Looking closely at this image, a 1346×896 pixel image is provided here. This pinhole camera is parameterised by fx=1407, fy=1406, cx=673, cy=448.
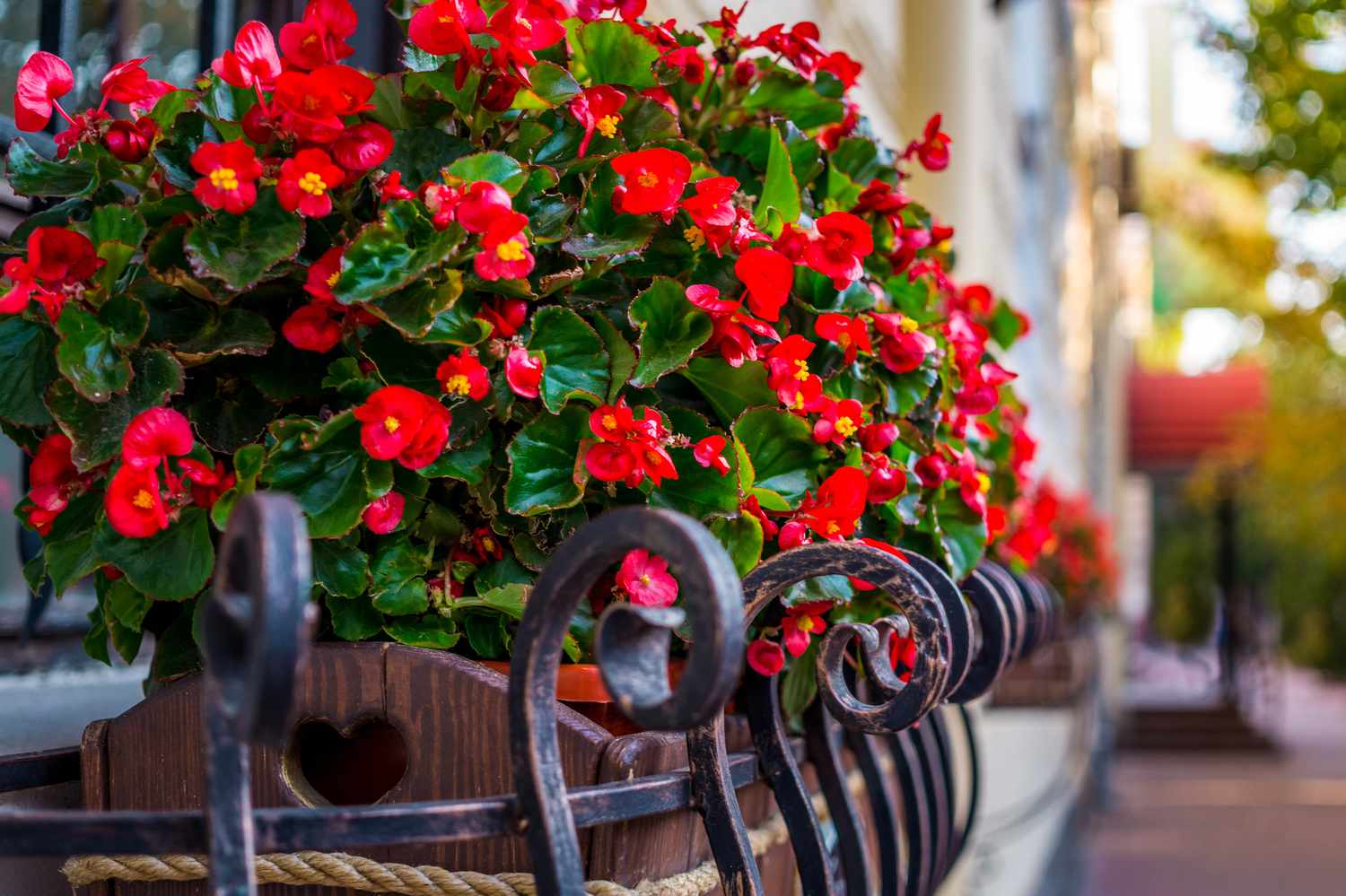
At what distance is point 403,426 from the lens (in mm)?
800

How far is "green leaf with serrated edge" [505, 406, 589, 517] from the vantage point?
0.85 m

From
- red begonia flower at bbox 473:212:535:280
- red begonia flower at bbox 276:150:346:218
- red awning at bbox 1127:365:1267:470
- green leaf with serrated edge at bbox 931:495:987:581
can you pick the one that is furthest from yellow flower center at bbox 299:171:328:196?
red awning at bbox 1127:365:1267:470

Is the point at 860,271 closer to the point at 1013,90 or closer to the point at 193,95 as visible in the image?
the point at 193,95

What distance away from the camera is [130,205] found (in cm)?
89

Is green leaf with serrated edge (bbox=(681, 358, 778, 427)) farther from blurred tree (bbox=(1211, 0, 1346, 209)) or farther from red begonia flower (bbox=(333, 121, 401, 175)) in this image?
blurred tree (bbox=(1211, 0, 1346, 209))

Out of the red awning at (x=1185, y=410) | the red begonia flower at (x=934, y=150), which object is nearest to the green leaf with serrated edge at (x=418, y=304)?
the red begonia flower at (x=934, y=150)

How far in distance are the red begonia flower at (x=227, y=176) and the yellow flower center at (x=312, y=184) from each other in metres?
0.03

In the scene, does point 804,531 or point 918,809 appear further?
point 918,809

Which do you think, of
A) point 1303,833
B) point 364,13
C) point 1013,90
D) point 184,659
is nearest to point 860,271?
point 184,659

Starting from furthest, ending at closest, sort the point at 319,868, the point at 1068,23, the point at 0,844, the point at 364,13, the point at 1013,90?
1. the point at 1068,23
2. the point at 1013,90
3. the point at 364,13
4. the point at 319,868
5. the point at 0,844

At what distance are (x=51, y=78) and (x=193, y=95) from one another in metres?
0.08

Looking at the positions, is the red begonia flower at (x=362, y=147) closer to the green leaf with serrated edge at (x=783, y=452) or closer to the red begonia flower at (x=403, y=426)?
the red begonia flower at (x=403, y=426)

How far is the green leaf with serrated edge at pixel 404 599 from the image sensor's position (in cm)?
87

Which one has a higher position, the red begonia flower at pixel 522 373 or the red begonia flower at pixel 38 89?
the red begonia flower at pixel 38 89
